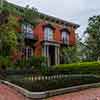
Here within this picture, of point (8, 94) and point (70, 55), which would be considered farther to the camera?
point (70, 55)

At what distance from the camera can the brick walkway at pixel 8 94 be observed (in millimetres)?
11341

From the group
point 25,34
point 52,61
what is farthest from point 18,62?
point 52,61

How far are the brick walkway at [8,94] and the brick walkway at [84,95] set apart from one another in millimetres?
1444

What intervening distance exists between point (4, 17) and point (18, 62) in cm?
598

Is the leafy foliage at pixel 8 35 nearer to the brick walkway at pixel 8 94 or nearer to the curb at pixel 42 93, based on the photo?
the brick walkway at pixel 8 94

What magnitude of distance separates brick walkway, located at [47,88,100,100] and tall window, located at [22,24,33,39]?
20257 millimetres

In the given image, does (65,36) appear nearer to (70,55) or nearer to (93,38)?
(93,38)

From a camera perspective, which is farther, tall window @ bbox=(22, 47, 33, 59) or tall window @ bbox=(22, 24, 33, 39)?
tall window @ bbox=(22, 47, 33, 59)

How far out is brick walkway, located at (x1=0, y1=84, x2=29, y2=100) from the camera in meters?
11.3

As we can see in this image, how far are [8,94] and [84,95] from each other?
337 centimetres

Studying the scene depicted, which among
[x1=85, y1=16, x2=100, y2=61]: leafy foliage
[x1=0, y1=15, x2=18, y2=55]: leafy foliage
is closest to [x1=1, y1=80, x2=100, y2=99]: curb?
[x1=0, y1=15, x2=18, y2=55]: leafy foliage

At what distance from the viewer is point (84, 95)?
1231 cm

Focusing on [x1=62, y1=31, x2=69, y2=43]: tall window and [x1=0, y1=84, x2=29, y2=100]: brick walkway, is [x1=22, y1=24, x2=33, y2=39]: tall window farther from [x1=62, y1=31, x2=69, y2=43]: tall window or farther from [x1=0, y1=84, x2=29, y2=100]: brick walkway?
[x1=0, y1=84, x2=29, y2=100]: brick walkway

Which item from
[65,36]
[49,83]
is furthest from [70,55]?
[49,83]
